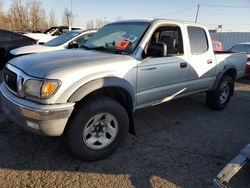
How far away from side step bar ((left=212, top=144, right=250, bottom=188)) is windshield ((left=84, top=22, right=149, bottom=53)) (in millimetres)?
1951

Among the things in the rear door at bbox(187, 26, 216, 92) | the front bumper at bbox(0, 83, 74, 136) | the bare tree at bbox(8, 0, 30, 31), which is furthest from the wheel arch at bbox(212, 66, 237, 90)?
the bare tree at bbox(8, 0, 30, 31)

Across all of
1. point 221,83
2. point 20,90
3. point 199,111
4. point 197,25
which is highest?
Result: point 197,25

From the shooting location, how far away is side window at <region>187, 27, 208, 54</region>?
4516mm

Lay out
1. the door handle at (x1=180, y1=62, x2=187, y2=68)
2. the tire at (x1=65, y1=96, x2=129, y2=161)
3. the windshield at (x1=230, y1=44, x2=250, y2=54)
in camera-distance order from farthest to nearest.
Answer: the windshield at (x1=230, y1=44, x2=250, y2=54)
the door handle at (x1=180, y1=62, x2=187, y2=68)
the tire at (x1=65, y1=96, x2=129, y2=161)

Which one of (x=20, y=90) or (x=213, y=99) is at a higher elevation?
(x=20, y=90)

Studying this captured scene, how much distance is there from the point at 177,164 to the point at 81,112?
145 centimetres

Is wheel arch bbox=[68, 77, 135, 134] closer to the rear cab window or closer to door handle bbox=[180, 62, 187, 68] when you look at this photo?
door handle bbox=[180, 62, 187, 68]

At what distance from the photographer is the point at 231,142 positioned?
4.06m

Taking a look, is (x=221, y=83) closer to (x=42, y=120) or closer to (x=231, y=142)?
(x=231, y=142)

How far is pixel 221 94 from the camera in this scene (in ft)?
18.3

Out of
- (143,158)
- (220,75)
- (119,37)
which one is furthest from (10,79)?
(220,75)

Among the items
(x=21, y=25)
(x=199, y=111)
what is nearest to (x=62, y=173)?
(x=199, y=111)

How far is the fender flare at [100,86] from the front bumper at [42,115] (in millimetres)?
121

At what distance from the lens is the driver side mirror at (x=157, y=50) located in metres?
3.56
